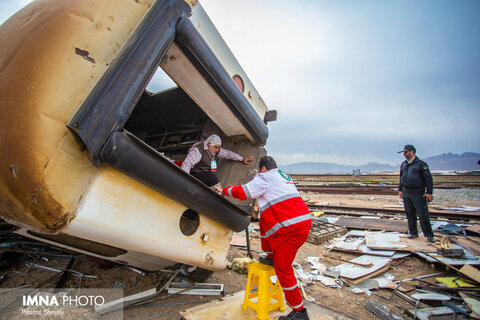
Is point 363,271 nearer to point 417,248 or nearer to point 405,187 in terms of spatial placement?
point 417,248

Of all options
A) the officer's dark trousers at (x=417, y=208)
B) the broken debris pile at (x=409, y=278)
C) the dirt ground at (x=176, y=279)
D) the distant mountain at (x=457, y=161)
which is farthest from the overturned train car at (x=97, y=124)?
the distant mountain at (x=457, y=161)

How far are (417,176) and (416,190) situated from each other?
8.9 inches

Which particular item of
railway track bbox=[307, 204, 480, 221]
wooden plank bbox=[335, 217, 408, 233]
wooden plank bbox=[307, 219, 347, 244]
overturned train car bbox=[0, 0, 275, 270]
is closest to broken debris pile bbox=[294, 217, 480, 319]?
wooden plank bbox=[307, 219, 347, 244]

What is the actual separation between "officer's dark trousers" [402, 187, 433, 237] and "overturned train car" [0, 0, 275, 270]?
3469mm

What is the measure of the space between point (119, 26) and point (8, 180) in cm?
104

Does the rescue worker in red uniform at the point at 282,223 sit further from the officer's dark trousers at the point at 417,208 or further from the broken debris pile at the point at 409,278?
the officer's dark trousers at the point at 417,208

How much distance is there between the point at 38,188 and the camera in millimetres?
1120

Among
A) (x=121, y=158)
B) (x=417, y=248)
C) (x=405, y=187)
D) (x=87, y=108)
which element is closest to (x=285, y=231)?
(x=121, y=158)

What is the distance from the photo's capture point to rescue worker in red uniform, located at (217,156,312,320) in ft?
5.71

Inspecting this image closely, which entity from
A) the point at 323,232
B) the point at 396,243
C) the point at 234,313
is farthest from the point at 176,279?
the point at 396,243

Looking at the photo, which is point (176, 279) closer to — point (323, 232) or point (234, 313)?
point (234, 313)

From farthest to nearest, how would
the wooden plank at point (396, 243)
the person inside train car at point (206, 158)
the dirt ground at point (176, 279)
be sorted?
the wooden plank at point (396, 243)
the person inside train car at point (206, 158)
the dirt ground at point (176, 279)

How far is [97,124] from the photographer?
1.22m

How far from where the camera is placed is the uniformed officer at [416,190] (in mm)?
3590
